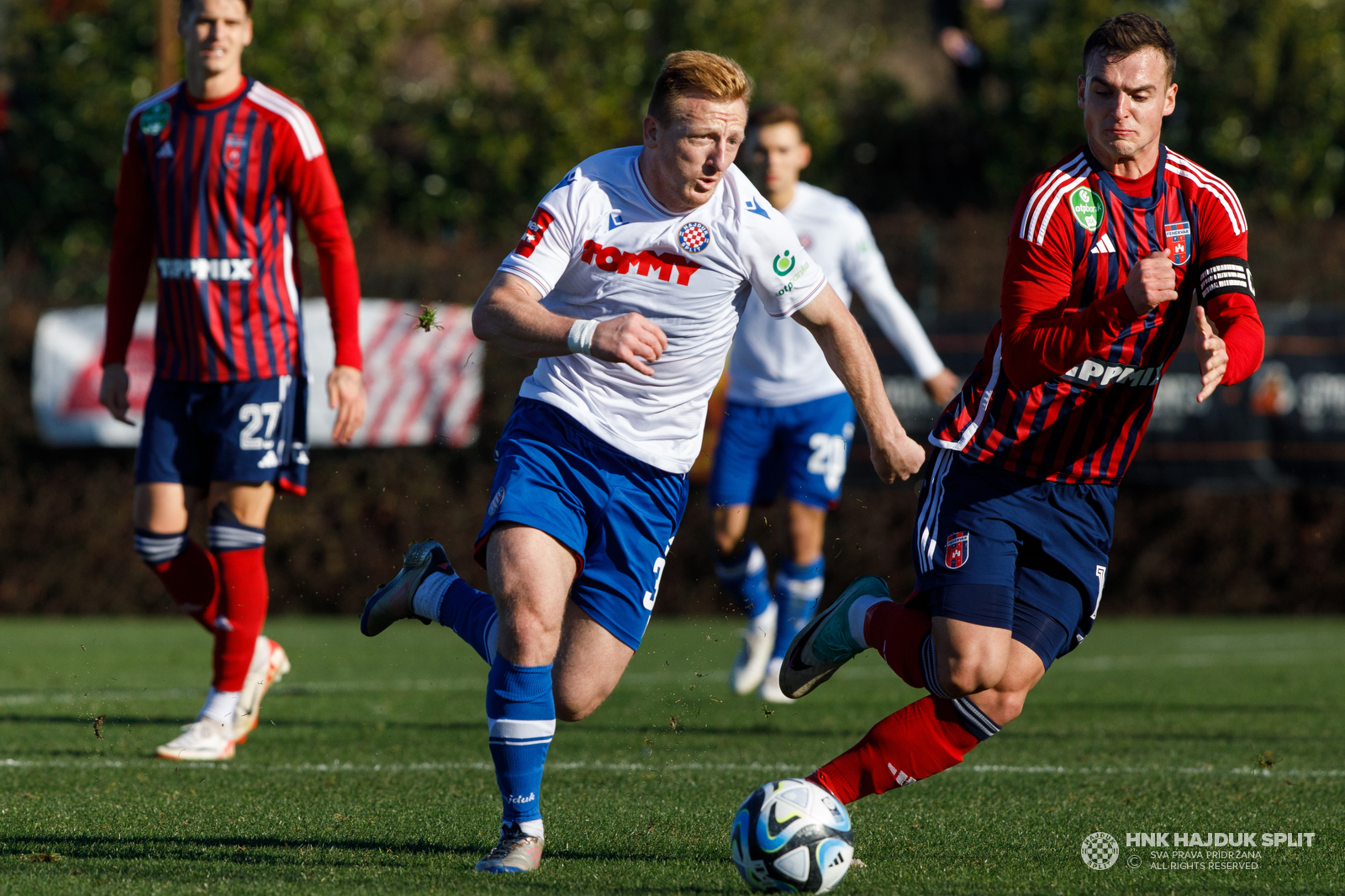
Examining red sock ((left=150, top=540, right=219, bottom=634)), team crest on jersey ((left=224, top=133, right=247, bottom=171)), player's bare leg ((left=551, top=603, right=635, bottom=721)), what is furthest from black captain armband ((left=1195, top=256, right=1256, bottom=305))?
red sock ((left=150, top=540, right=219, bottom=634))

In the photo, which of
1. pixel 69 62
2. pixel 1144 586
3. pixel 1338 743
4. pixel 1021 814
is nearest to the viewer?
pixel 1021 814

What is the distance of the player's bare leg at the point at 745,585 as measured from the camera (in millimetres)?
7586

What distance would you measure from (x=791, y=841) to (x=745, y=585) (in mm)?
4207

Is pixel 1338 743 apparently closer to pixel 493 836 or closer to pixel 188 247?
pixel 493 836

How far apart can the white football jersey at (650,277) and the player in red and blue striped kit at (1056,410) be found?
62 cm

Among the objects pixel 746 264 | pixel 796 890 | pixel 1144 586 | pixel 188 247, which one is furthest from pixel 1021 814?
pixel 1144 586

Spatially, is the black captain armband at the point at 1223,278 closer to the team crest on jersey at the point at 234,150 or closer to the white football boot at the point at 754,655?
the team crest on jersey at the point at 234,150

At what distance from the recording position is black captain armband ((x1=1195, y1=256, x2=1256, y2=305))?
395 cm

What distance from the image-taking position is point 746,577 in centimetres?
769

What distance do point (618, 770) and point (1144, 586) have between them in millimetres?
9166

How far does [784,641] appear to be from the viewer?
24.6 ft

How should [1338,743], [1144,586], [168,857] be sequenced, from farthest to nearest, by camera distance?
[1144,586], [1338,743], [168,857]

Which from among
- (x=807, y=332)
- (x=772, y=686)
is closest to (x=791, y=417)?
(x=807, y=332)

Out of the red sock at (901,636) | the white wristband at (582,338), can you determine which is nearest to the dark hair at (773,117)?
the red sock at (901,636)
